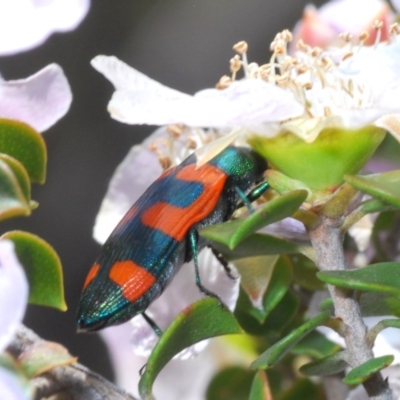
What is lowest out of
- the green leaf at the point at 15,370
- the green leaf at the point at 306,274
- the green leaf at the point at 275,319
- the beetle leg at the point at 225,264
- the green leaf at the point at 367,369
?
the green leaf at the point at 275,319

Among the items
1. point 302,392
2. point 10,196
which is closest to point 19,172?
point 10,196

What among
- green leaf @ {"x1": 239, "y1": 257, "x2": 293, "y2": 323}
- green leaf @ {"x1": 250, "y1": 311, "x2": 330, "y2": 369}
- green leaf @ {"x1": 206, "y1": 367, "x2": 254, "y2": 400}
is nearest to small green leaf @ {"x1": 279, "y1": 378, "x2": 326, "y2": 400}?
green leaf @ {"x1": 206, "y1": 367, "x2": 254, "y2": 400}

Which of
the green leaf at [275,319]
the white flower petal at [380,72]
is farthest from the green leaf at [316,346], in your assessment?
the white flower petal at [380,72]

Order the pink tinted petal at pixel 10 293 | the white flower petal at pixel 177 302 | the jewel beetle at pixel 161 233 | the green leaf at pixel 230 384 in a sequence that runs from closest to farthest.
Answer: the pink tinted petal at pixel 10 293, the jewel beetle at pixel 161 233, the white flower petal at pixel 177 302, the green leaf at pixel 230 384

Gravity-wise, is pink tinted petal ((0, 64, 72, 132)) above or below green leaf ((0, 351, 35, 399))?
above

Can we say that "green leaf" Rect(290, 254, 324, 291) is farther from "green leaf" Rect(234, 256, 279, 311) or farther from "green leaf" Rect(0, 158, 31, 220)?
"green leaf" Rect(0, 158, 31, 220)

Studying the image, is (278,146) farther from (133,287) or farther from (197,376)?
(197,376)

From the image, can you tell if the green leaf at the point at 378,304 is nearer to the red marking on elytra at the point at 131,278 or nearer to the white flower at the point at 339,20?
the red marking on elytra at the point at 131,278
